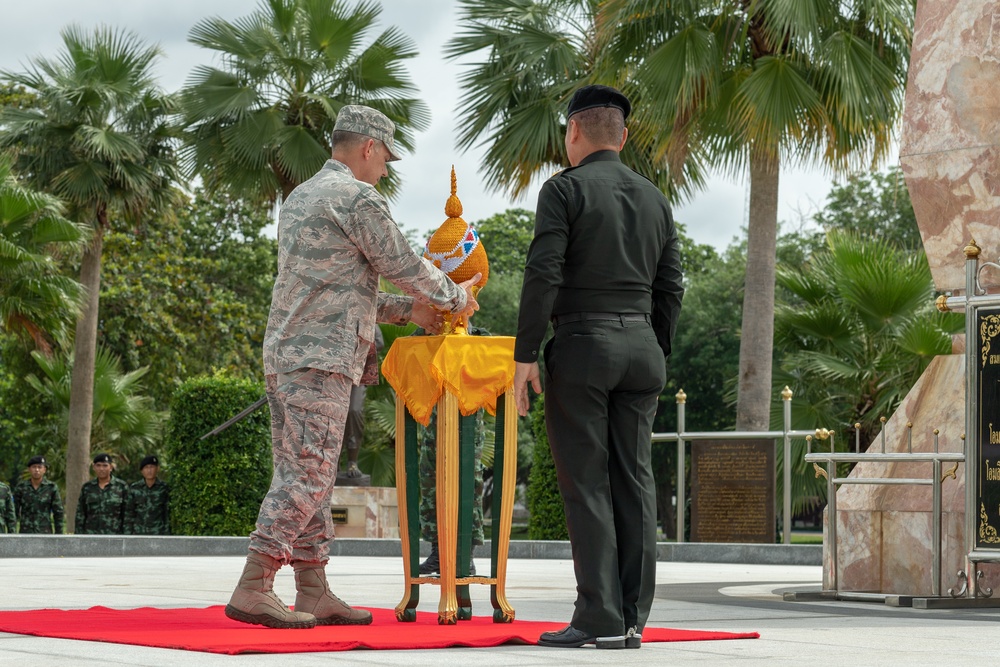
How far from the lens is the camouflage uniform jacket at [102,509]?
17.2 m

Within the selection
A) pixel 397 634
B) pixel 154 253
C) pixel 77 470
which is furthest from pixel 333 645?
pixel 154 253

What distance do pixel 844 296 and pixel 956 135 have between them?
10.2m

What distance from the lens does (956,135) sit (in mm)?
7141

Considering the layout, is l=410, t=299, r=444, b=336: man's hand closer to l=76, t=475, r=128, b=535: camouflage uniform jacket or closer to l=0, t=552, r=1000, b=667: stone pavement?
l=0, t=552, r=1000, b=667: stone pavement

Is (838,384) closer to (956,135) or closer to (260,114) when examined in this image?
(260,114)

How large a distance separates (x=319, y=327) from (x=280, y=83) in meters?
16.1

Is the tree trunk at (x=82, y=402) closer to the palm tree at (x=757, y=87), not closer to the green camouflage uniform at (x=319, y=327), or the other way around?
the palm tree at (x=757, y=87)

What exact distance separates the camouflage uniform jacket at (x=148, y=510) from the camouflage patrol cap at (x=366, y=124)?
13253mm

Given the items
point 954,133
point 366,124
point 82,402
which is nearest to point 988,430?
point 954,133

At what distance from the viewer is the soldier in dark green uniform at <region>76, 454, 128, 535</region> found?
1719 centimetres

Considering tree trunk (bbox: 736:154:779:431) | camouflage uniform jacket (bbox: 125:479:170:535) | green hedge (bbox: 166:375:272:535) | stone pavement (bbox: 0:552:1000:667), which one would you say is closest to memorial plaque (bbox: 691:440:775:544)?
tree trunk (bbox: 736:154:779:431)

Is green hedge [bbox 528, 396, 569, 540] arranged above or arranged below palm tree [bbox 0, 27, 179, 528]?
below

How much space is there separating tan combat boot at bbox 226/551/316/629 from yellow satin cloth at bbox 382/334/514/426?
0.93 meters

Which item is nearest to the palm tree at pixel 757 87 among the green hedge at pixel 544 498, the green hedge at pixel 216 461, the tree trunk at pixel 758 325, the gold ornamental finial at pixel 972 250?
the tree trunk at pixel 758 325
